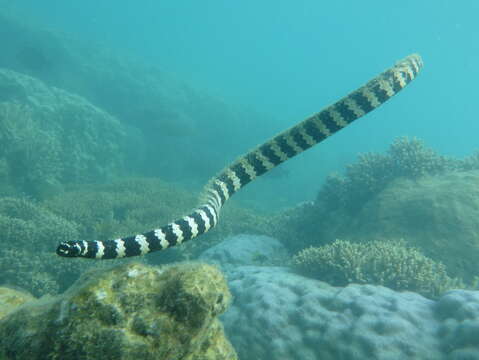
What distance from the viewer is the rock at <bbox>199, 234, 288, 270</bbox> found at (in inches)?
345

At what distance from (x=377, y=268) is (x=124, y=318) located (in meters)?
5.42

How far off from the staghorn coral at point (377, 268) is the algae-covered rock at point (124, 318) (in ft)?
14.2

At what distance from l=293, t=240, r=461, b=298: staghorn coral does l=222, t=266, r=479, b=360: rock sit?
3.33 ft

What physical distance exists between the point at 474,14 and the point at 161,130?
5412 inches

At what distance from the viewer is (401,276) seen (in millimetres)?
6406

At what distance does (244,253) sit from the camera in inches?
357

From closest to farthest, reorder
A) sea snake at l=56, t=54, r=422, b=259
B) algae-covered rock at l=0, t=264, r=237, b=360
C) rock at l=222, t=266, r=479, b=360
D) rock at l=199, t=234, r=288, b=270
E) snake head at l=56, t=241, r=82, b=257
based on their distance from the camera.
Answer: algae-covered rock at l=0, t=264, r=237, b=360 → snake head at l=56, t=241, r=82, b=257 → rock at l=222, t=266, r=479, b=360 → sea snake at l=56, t=54, r=422, b=259 → rock at l=199, t=234, r=288, b=270

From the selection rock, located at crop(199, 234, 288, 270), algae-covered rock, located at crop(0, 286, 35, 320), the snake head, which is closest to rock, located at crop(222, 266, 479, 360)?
algae-covered rock, located at crop(0, 286, 35, 320)

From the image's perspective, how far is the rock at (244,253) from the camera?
28.8 feet

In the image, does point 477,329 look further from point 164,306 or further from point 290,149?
point 164,306

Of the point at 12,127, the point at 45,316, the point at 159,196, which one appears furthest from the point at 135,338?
the point at 12,127

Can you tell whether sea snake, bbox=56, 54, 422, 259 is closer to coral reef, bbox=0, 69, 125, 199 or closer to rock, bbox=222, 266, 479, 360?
rock, bbox=222, 266, 479, 360

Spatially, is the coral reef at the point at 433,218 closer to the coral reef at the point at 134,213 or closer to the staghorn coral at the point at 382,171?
the staghorn coral at the point at 382,171

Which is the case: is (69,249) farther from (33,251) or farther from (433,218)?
(433,218)
